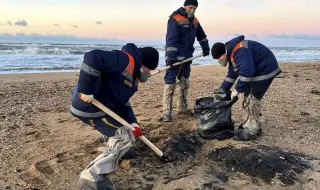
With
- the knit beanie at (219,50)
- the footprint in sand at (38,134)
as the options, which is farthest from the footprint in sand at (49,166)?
the knit beanie at (219,50)

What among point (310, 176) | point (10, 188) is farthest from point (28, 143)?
point (310, 176)

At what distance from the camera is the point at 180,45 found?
20.3 ft

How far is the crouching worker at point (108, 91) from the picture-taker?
3.53m

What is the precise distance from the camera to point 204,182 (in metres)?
4.04

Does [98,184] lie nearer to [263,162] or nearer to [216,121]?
[263,162]

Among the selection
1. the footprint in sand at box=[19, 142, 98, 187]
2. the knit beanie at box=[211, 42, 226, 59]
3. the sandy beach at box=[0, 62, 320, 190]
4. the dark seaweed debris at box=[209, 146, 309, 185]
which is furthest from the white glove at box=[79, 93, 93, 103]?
the knit beanie at box=[211, 42, 226, 59]

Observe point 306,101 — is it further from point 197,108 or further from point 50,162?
point 50,162

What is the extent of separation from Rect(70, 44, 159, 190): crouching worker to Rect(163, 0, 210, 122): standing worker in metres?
2.26

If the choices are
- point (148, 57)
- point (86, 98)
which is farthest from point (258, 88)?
point (86, 98)

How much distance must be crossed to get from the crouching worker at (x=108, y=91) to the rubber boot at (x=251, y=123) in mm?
1987

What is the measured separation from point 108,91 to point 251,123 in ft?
8.28

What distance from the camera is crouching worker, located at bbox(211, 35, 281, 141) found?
4.83m

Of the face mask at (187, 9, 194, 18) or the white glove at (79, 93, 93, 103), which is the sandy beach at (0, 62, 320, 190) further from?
the face mask at (187, 9, 194, 18)

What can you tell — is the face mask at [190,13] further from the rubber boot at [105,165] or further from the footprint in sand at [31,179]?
the footprint in sand at [31,179]
